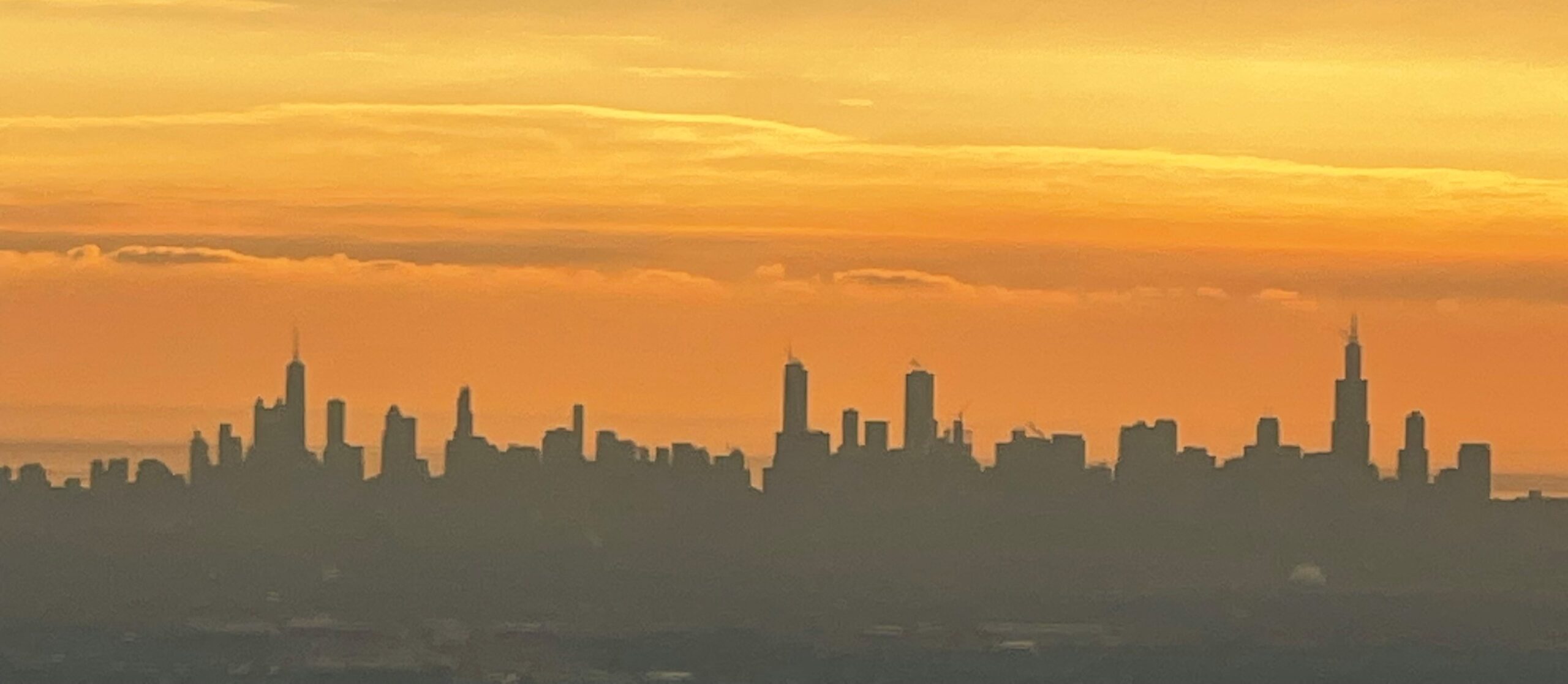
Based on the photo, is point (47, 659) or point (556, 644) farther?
point (556, 644)

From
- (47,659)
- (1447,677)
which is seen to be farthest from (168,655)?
(1447,677)

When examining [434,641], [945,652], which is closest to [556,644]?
[434,641]

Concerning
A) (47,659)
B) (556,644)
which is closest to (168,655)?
(47,659)

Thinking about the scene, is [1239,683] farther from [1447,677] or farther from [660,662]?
[660,662]

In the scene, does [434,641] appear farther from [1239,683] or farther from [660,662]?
[1239,683]

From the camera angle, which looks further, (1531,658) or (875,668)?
(1531,658)

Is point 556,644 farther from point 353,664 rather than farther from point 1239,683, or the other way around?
point 1239,683

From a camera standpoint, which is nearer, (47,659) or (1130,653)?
(47,659)
